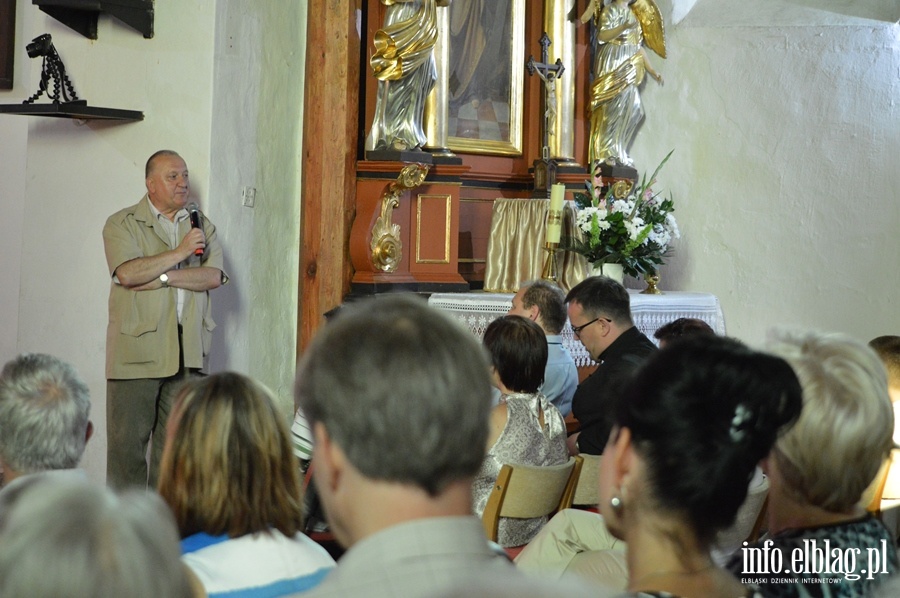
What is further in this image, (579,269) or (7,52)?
(579,269)

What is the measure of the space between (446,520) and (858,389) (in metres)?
0.94

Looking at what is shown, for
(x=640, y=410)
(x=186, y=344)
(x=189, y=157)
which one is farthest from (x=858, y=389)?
(x=189, y=157)

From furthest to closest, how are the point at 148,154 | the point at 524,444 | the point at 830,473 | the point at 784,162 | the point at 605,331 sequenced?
the point at 784,162, the point at 148,154, the point at 605,331, the point at 524,444, the point at 830,473

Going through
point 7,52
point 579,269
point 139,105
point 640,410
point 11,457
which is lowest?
point 11,457

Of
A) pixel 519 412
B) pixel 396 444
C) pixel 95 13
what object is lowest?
pixel 519 412

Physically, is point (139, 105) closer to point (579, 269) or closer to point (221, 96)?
point (221, 96)

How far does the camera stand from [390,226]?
720 cm

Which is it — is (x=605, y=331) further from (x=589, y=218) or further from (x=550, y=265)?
(x=589, y=218)

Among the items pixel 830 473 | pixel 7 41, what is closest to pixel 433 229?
pixel 7 41

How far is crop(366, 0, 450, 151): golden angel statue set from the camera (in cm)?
712

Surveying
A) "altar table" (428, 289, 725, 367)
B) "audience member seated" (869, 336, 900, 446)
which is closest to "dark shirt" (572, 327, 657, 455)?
"audience member seated" (869, 336, 900, 446)

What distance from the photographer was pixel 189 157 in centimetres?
589

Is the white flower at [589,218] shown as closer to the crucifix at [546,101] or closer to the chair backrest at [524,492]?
the crucifix at [546,101]

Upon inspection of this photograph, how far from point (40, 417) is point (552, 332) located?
2.78 m
